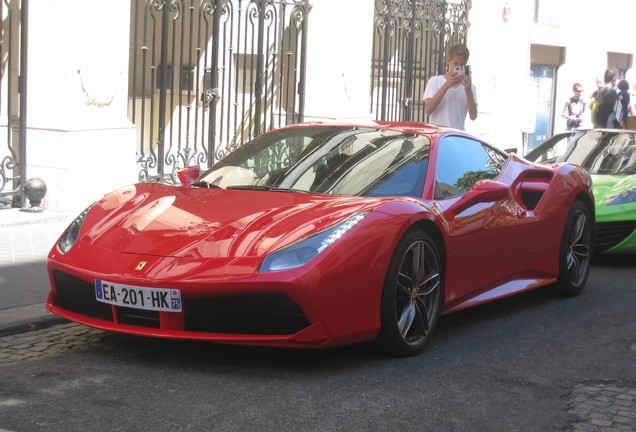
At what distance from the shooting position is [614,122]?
16.2 m

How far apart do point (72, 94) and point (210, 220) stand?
5.69 m

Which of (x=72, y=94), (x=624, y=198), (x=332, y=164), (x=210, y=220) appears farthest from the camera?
(x=72, y=94)

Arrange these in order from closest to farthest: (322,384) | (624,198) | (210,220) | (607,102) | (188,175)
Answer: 1. (322,384)
2. (210,220)
3. (188,175)
4. (624,198)
5. (607,102)

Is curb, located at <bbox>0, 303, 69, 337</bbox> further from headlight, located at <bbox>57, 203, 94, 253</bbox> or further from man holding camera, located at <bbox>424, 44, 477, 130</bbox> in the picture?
man holding camera, located at <bbox>424, 44, 477, 130</bbox>

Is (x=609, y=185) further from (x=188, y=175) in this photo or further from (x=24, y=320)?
(x=24, y=320)

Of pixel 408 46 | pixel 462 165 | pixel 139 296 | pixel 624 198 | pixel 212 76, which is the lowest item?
pixel 139 296

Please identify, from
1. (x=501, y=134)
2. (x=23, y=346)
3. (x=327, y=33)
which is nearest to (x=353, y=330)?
(x=23, y=346)

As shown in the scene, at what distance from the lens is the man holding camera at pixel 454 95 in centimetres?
983

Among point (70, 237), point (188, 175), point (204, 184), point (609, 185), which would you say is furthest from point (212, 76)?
point (70, 237)

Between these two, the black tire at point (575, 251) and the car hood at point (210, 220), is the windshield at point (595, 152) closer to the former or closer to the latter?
the black tire at point (575, 251)

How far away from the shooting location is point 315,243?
500cm

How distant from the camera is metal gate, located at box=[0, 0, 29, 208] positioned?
1048cm

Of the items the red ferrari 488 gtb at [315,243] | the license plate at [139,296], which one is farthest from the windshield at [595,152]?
the license plate at [139,296]

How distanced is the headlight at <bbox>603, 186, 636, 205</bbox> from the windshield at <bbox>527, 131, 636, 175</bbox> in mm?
589
